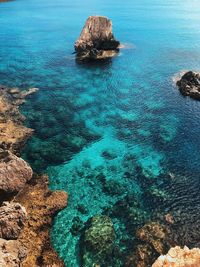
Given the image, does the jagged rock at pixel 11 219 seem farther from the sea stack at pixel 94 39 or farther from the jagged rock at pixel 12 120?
the sea stack at pixel 94 39

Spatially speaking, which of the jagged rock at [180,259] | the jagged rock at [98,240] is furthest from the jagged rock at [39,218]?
the jagged rock at [180,259]

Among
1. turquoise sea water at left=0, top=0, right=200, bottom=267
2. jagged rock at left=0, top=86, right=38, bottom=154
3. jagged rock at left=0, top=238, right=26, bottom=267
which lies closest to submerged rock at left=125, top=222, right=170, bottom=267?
turquoise sea water at left=0, top=0, right=200, bottom=267

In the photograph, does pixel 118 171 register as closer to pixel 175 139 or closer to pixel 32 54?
pixel 175 139

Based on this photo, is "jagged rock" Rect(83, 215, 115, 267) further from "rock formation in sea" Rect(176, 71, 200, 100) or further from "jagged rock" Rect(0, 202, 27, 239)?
"rock formation in sea" Rect(176, 71, 200, 100)

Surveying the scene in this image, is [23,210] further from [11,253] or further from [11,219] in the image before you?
Result: [11,253]

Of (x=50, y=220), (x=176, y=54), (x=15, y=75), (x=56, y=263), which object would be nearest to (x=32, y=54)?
(x=15, y=75)

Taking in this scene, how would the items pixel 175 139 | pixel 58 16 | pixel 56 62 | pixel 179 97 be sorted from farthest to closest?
1. pixel 58 16
2. pixel 56 62
3. pixel 179 97
4. pixel 175 139

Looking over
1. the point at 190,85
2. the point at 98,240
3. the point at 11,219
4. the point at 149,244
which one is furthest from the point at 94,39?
the point at 149,244
